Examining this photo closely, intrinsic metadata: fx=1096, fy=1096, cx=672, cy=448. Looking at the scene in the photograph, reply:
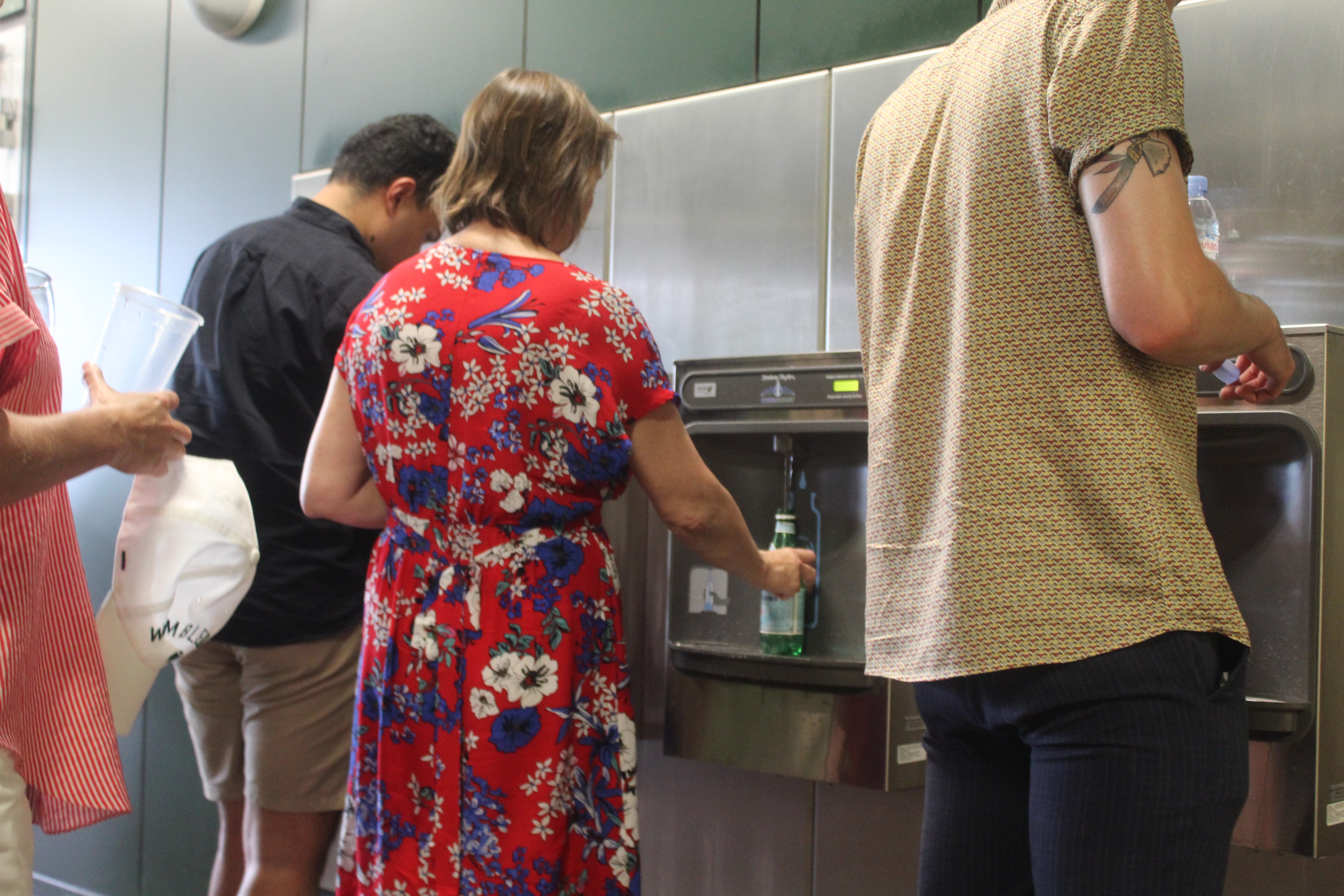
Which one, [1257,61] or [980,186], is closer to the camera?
[980,186]

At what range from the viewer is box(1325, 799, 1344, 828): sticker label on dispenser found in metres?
1.31

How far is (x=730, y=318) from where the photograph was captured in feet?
7.34

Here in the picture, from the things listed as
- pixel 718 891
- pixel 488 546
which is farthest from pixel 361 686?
pixel 718 891

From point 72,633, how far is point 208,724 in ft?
2.82

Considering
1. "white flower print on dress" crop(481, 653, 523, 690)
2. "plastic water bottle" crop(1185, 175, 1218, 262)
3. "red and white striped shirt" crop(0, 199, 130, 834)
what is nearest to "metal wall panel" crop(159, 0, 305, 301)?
"red and white striped shirt" crop(0, 199, 130, 834)

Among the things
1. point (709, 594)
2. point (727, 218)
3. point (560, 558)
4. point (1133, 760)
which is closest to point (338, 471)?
point (560, 558)

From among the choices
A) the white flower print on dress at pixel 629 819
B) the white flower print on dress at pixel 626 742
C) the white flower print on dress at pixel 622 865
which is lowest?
the white flower print on dress at pixel 622 865

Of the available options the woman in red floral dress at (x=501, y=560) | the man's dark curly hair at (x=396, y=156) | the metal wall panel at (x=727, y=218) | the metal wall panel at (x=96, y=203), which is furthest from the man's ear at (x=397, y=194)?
the metal wall panel at (x=96, y=203)

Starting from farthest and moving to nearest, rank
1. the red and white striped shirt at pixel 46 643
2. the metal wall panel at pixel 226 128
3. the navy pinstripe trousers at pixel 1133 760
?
1. the metal wall panel at pixel 226 128
2. the red and white striped shirt at pixel 46 643
3. the navy pinstripe trousers at pixel 1133 760

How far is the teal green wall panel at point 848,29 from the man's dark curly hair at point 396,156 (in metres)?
0.69

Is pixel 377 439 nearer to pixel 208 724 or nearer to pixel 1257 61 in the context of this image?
pixel 208 724

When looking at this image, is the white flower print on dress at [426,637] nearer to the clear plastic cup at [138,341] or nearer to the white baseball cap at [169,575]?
the white baseball cap at [169,575]

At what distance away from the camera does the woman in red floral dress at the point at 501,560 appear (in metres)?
1.19

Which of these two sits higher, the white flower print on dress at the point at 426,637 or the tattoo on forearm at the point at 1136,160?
the tattoo on forearm at the point at 1136,160
